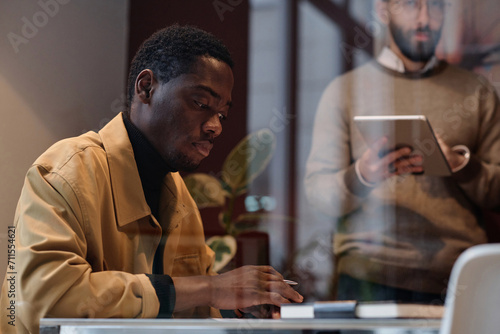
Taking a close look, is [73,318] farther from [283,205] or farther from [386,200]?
[386,200]

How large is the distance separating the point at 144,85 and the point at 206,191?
0.37 m

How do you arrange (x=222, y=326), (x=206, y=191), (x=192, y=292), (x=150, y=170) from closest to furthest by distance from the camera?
1. (x=222, y=326)
2. (x=192, y=292)
3. (x=150, y=170)
4. (x=206, y=191)

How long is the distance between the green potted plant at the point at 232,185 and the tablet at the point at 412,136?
0.31 meters

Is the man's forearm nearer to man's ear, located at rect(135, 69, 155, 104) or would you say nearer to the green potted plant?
the green potted plant

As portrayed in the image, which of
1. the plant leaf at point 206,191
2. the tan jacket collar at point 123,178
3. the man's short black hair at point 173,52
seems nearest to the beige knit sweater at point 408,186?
the plant leaf at point 206,191

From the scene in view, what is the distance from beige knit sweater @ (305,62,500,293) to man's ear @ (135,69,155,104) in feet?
1.71

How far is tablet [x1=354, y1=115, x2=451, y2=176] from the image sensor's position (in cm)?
162

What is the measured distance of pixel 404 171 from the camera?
163cm

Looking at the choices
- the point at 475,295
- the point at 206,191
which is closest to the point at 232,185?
the point at 206,191

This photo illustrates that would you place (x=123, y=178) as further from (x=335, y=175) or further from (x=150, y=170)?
(x=335, y=175)

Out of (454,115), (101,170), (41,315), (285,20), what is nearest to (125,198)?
(101,170)

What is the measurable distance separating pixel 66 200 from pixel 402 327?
83cm

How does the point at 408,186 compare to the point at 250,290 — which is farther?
the point at 408,186

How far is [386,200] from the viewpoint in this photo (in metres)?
1.64
